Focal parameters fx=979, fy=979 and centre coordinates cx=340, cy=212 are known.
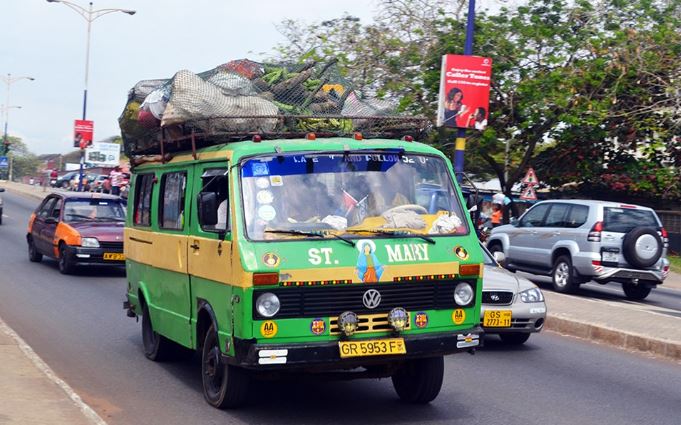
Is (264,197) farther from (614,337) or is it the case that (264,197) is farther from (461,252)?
(614,337)

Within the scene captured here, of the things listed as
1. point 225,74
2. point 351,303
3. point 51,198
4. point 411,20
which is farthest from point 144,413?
point 411,20

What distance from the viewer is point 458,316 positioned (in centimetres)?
752

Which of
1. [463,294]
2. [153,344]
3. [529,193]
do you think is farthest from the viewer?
[529,193]

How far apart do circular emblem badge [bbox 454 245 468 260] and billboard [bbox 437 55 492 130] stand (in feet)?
40.0

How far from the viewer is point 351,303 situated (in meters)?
7.12

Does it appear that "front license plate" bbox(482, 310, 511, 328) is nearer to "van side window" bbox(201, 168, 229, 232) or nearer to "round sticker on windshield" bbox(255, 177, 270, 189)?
"van side window" bbox(201, 168, 229, 232)

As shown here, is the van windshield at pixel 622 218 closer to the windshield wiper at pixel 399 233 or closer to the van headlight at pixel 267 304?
the windshield wiper at pixel 399 233

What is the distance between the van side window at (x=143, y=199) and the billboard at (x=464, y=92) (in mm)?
9886

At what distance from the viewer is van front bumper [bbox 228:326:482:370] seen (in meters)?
6.91

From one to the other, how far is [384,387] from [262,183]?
264 cm

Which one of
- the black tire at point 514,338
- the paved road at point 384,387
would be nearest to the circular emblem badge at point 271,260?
the paved road at point 384,387

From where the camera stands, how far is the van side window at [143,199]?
10125 mm

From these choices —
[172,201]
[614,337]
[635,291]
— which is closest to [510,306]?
[614,337]

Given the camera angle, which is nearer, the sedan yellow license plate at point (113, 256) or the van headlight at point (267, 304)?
the van headlight at point (267, 304)
